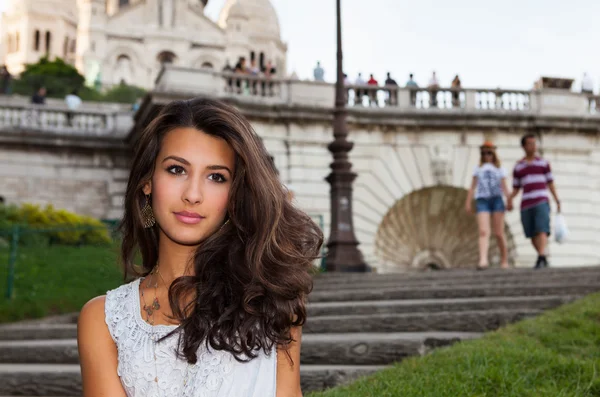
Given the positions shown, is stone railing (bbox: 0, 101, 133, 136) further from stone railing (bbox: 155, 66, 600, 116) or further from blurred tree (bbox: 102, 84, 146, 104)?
blurred tree (bbox: 102, 84, 146, 104)

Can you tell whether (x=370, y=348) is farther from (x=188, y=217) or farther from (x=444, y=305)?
(x=188, y=217)

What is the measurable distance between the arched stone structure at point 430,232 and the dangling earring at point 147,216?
1887 cm

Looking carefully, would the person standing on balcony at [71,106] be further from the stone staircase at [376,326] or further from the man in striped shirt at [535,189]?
the man in striped shirt at [535,189]

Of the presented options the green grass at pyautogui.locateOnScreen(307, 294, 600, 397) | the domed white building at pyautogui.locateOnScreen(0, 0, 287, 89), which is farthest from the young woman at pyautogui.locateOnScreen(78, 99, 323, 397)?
the domed white building at pyautogui.locateOnScreen(0, 0, 287, 89)

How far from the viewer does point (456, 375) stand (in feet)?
15.3

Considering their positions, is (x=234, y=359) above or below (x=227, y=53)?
Answer: below

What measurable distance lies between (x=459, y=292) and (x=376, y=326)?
1.81m

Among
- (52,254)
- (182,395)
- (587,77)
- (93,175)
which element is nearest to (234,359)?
(182,395)

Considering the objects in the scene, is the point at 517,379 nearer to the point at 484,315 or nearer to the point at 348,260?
the point at 484,315

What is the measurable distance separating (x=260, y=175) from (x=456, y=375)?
7.28 feet

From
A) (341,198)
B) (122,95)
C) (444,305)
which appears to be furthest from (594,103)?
(122,95)

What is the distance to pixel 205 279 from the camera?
3.02 meters

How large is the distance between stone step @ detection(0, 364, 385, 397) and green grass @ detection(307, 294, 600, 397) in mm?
495

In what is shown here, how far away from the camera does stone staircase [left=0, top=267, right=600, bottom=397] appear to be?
5922mm
